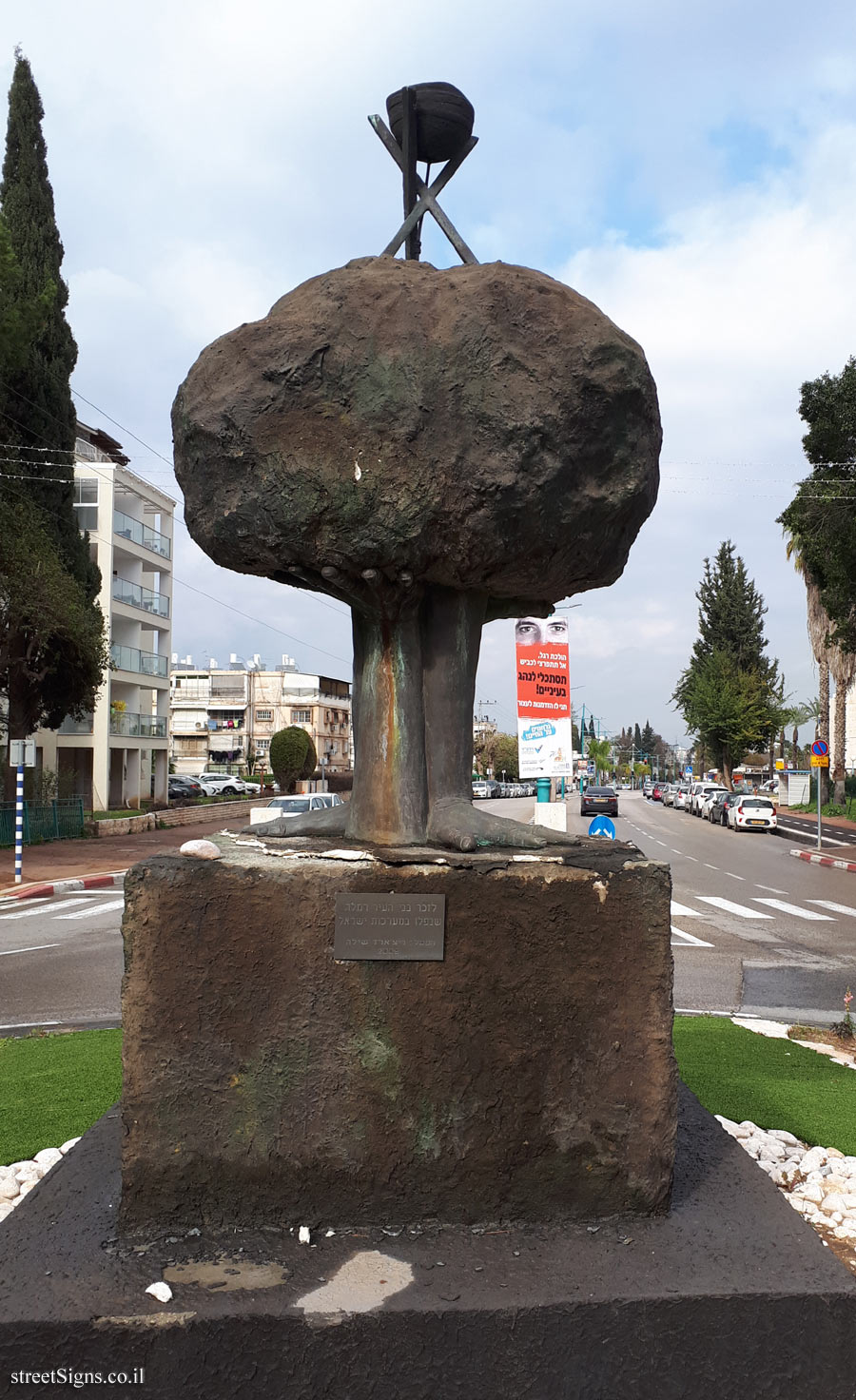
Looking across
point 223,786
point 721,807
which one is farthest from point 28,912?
point 223,786

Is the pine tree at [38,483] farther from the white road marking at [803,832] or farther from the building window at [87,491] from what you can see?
the white road marking at [803,832]

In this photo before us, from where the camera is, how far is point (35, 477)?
2258cm

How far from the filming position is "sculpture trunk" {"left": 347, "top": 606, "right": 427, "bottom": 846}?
12.2ft

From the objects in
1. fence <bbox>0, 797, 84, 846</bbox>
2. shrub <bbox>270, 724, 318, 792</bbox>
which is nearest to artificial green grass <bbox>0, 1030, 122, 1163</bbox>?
fence <bbox>0, 797, 84, 846</bbox>

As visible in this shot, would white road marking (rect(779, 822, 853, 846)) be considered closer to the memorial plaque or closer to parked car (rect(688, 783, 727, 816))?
parked car (rect(688, 783, 727, 816))

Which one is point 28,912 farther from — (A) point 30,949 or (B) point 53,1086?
(B) point 53,1086

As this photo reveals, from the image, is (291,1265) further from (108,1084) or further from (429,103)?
(429,103)

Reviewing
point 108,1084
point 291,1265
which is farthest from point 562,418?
point 108,1084

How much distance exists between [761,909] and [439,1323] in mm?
12357

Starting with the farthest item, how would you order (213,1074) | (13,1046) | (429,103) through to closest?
(13,1046) → (429,103) → (213,1074)

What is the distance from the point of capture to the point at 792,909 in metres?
14.1

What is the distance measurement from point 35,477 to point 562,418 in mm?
21755

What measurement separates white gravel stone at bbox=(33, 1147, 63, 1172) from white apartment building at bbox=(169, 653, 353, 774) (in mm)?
61144

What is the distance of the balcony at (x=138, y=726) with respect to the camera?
3097cm
